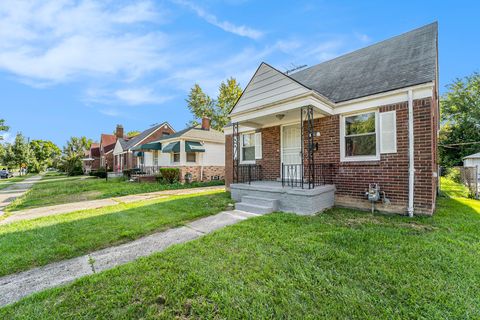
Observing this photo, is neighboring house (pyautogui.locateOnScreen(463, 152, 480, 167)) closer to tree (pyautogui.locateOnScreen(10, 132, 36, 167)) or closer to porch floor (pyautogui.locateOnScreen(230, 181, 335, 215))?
porch floor (pyautogui.locateOnScreen(230, 181, 335, 215))

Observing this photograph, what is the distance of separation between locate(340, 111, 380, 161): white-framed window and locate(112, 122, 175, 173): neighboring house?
18.3 metres

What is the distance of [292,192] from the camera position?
5.99 m

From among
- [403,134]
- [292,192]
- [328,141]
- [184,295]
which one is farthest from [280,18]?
[184,295]

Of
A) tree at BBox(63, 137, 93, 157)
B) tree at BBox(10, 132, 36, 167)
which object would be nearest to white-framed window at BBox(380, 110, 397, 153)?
tree at BBox(10, 132, 36, 167)

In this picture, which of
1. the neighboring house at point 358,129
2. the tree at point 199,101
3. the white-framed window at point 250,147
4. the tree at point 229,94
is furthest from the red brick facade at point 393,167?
the tree at point 199,101

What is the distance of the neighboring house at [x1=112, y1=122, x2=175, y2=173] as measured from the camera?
21.8 metres

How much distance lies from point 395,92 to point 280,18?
661 cm

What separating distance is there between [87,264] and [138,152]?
20975mm

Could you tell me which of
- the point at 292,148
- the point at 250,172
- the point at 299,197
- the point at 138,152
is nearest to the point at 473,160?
the point at 292,148

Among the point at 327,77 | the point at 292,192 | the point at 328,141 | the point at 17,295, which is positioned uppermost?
the point at 327,77

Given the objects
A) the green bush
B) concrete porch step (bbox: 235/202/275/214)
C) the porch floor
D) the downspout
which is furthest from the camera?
the green bush

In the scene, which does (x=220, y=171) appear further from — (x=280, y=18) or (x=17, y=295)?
(x=17, y=295)

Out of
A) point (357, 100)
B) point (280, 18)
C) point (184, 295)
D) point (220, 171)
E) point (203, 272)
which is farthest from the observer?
point (220, 171)

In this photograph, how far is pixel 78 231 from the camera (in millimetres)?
4805
